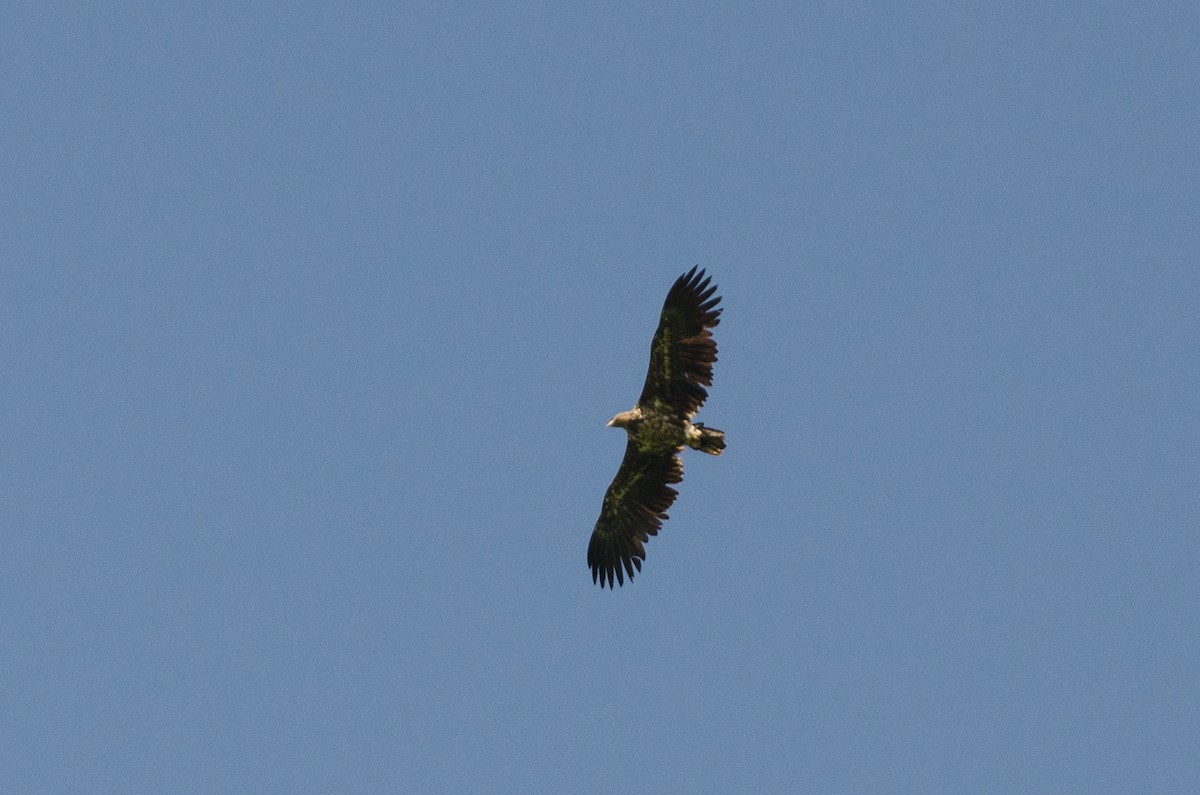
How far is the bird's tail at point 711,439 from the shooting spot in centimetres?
2597

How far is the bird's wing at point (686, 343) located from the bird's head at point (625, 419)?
2.27 ft

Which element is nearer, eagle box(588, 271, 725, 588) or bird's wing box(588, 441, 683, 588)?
eagle box(588, 271, 725, 588)

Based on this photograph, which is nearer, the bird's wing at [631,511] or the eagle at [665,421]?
the eagle at [665,421]

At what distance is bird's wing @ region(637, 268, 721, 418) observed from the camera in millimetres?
25500

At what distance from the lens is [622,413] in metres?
26.6

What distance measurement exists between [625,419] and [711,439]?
55.0 inches

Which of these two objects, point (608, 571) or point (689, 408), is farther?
point (608, 571)

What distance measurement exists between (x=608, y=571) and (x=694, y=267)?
5892 mm

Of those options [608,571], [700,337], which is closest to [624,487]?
[608,571]

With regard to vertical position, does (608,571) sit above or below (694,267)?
below

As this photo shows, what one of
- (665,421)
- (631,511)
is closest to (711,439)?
(665,421)

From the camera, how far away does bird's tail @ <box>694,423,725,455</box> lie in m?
26.0

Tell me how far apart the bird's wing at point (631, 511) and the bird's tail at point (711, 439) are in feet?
4.24

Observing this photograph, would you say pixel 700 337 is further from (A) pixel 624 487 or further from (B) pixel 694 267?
(A) pixel 624 487
